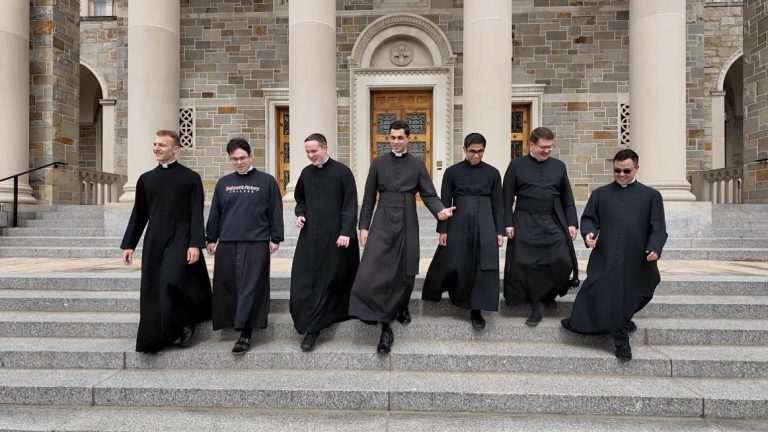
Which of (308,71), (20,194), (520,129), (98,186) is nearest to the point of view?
(308,71)

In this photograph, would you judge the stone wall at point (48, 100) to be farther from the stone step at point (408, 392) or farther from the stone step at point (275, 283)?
the stone step at point (408, 392)

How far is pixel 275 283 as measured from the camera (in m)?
5.14

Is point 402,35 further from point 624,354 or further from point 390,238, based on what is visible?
point 624,354

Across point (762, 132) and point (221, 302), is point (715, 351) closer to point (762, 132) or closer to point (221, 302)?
point (221, 302)

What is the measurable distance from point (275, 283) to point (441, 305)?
1762 mm

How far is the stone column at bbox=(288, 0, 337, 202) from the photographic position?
762 cm

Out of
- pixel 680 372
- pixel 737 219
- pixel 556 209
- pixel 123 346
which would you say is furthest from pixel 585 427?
pixel 737 219

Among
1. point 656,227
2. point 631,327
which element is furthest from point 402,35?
point 631,327

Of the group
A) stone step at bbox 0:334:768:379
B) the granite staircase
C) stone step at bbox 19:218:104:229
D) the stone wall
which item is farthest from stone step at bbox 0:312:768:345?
the stone wall

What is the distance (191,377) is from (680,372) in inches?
145

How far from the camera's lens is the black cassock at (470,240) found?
13.5 feet

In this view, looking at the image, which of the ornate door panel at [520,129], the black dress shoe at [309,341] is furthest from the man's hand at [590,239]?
the ornate door panel at [520,129]

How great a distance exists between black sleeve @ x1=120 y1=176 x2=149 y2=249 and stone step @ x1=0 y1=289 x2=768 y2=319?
3.47ft

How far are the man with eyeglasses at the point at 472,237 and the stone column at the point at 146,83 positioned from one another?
5.90 m
